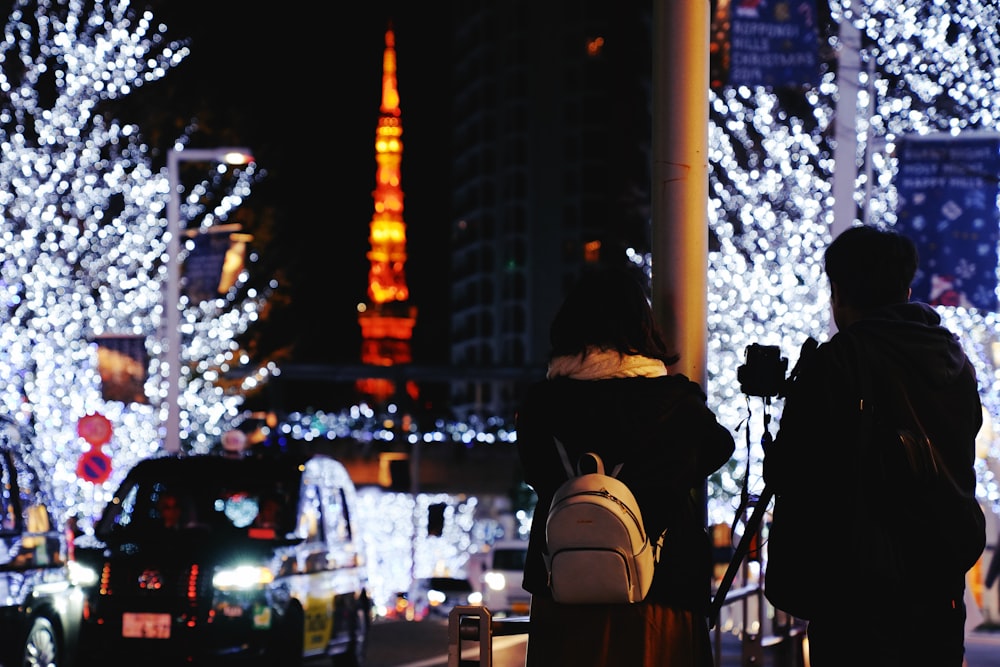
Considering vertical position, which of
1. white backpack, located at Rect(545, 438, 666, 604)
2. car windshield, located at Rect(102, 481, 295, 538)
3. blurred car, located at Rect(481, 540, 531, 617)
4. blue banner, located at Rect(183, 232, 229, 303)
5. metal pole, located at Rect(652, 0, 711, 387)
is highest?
blue banner, located at Rect(183, 232, 229, 303)

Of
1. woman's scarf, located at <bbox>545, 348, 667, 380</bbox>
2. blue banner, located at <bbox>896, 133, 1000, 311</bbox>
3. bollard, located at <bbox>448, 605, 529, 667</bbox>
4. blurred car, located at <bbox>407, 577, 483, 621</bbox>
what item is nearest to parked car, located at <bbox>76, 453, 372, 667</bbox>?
blue banner, located at <bbox>896, 133, 1000, 311</bbox>

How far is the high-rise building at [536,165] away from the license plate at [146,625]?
302 feet

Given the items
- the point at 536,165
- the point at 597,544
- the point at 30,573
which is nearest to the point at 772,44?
the point at 30,573

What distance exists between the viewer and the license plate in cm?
1045

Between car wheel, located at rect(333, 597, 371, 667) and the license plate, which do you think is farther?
car wheel, located at rect(333, 597, 371, 667)

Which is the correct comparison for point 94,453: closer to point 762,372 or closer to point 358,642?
point 358,642

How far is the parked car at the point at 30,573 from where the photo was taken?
913 cm

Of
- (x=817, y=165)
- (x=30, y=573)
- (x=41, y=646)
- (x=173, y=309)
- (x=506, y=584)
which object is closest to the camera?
(x=30, y=573)

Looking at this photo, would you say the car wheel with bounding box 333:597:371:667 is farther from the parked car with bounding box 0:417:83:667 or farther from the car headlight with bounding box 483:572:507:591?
the car headlight with bounding box 483:572:507:591

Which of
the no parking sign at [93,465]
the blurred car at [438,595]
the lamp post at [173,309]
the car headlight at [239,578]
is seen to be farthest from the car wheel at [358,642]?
the blurred car at [438,595]

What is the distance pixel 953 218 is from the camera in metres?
9.86

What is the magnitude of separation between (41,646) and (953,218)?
6.38m

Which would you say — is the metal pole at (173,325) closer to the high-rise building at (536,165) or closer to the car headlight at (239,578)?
the car headlight at (239,578)

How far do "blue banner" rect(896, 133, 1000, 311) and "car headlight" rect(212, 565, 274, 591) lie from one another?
4809mm
